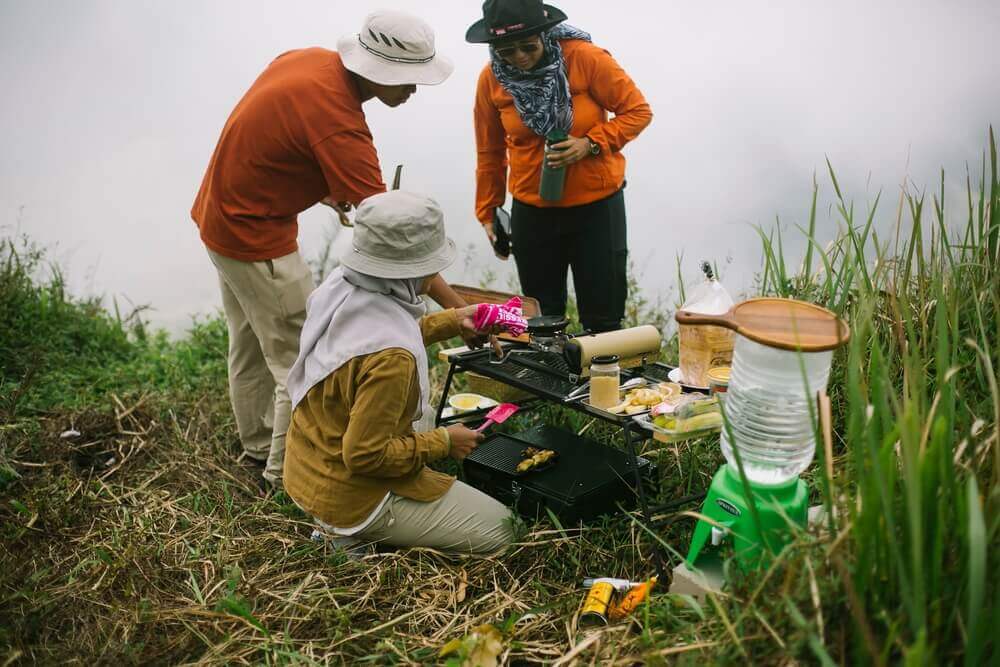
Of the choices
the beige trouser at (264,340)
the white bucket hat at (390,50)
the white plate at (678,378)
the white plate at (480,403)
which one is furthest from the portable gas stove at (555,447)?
the white bucket hat at (390,50)

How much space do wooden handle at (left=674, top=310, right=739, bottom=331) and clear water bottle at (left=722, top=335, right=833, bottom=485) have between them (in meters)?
0.07

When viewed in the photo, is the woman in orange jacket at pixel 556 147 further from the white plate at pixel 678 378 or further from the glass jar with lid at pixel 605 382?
the glass jar with lid at pixel 605 382

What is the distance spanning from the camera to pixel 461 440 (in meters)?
2.94

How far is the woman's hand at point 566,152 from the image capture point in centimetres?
393

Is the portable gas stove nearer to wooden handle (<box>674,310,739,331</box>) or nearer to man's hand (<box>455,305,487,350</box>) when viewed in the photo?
man's hand (<box>455,305,487,350</box>)

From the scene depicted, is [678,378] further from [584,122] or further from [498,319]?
[584,122]

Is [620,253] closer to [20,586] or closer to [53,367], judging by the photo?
[20,586]

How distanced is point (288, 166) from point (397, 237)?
980mm

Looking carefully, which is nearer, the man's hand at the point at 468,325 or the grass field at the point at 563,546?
the grass field at the point at 563,546

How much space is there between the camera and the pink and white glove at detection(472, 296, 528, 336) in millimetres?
3184

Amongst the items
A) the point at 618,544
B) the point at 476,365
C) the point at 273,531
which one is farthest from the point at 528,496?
the point at 273,531

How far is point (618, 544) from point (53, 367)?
388 centimetres

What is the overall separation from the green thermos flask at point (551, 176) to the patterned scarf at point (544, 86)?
0.07 meters

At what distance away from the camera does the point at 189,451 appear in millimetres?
4062
